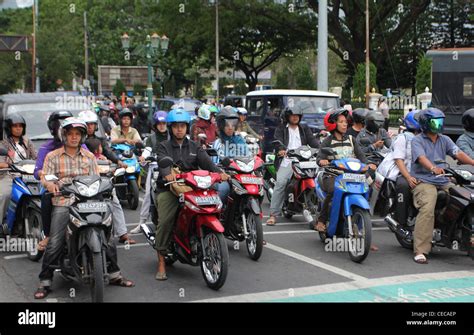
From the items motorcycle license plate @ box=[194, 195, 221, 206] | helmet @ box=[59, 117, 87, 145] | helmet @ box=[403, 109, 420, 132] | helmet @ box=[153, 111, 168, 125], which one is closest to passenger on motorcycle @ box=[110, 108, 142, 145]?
helmet @ box=[153, 111, 168, 125]

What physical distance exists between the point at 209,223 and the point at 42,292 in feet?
5.65

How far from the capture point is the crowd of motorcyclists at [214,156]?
696cm

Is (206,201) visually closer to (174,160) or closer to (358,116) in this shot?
(174,160)

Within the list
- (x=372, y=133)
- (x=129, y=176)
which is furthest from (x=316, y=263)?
(x=129, y=176)

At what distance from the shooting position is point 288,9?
40.5 metres

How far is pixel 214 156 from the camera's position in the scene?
9.16 meters

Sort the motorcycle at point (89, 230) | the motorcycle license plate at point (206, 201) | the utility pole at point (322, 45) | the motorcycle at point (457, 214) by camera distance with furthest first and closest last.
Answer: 1. the utility pole at point (322, 45)
2. the motorcycle at point (457, 214)
3. the motorcycle license plate at point (206, 201)
4. the motorcycle at point (89, 230)

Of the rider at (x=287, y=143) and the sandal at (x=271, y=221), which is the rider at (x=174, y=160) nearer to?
the rider at (x=287, y=143)

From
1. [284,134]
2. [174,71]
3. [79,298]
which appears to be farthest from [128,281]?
[174,71]

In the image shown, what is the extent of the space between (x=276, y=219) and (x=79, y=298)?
519 centimetres

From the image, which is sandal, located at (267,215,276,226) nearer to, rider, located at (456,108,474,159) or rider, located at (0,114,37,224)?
rider, located at (456,108,474,159)

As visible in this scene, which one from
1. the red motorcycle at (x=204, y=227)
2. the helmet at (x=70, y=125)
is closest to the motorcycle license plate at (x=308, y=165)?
the red motorcycle at (x=204, y=227)

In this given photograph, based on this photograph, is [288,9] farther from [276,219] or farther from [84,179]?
[84,179]

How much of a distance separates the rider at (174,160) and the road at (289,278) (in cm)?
42
